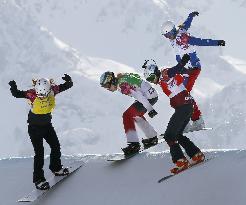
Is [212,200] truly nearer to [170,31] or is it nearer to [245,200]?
[245,200]

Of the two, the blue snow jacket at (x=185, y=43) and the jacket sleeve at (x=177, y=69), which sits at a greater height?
the blue snow jacket at (x=185, y=43)

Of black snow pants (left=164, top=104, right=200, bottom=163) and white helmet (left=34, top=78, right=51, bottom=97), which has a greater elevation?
white helmet (left=34, top=78, right=51, bottom=97)

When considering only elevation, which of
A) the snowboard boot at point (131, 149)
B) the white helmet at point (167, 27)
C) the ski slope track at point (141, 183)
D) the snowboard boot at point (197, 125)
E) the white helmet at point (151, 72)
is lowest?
the ski slope track at point (141, 183)

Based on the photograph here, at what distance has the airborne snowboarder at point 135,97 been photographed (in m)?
12.2

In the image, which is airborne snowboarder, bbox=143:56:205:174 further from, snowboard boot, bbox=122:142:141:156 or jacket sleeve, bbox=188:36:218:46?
jacket sleeve, bbox=188:36:218:46

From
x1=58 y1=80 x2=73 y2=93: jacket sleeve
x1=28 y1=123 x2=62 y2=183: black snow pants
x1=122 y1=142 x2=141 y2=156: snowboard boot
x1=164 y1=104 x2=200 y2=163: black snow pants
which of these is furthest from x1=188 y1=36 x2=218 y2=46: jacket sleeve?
x1=28 y1=123 x2=62 y2=183: black snow pants

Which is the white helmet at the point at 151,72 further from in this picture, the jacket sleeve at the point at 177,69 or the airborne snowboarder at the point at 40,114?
the airborne snowboarder at the point at 40,114

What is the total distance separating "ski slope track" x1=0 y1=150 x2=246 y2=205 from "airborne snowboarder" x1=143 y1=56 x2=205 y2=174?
36 cm

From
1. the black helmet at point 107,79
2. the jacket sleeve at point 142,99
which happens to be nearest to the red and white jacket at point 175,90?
the jacket sleeve at point 142,99

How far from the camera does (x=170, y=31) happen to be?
13539mm

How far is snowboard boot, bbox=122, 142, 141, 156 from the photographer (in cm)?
1234

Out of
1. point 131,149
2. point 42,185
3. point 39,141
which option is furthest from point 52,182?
point 131,149

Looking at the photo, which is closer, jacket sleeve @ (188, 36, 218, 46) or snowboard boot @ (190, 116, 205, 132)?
jacket sleeve @ (188, 36, 218, 46)

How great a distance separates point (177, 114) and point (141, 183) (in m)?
1.41
